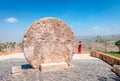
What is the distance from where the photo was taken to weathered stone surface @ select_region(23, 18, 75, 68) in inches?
388

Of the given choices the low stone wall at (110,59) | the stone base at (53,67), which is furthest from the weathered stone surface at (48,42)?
the low stone wall at (110,59)

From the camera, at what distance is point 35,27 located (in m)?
9.90

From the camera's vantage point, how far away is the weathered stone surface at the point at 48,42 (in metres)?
9.87

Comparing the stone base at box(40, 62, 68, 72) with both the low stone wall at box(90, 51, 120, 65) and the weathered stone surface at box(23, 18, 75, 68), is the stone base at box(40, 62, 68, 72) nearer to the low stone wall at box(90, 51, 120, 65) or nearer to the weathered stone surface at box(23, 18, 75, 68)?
the weathered stone surface at box(23, 18, 75, 68)

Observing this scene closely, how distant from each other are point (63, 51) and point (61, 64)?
1.01m

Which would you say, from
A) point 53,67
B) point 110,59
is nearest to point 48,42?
point 53,67

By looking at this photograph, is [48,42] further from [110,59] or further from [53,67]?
[110,59]

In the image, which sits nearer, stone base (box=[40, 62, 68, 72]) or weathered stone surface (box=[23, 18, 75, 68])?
stone base (box=[40, 62, 68, 72])

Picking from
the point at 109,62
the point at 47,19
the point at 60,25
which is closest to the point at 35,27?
the point at 47,19

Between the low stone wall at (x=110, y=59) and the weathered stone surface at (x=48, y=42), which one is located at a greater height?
the weathered stone surface at (x=48, y=42)

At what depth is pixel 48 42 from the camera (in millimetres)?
10227

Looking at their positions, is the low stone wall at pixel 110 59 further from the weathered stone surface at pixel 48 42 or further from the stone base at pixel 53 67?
the stone base at pixel 53 67

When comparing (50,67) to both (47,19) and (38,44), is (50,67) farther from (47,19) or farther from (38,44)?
(47,19)

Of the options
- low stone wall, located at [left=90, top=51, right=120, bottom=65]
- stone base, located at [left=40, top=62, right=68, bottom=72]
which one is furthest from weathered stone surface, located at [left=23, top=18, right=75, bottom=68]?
low stone wall, located at [left=90, top=51, right=120, bottom=65]
